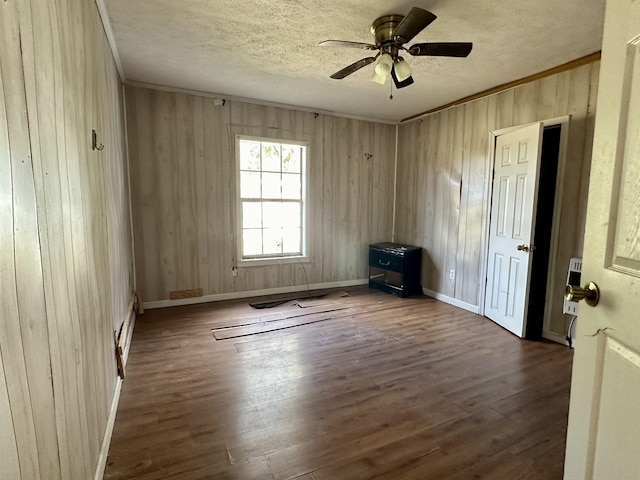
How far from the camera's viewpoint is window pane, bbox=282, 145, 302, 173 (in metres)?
4.61

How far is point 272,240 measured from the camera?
4.65 metres

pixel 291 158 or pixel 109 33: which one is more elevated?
pixel 109 33

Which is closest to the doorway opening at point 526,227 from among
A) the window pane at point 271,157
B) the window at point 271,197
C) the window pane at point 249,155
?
the window at point 271,197

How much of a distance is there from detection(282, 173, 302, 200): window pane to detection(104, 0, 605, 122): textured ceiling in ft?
3.76

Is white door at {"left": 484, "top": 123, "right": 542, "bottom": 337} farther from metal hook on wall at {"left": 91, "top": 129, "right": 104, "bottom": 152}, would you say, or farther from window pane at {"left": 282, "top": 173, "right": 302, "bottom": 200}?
metal hook on wall at {"left": 91, "top": 129, "right": 104, "bottom": 152}

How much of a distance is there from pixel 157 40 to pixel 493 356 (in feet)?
12.8

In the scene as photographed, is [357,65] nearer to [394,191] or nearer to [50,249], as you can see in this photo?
[50,249]

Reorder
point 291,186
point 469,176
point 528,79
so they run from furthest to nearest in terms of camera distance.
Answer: point 291,186 → point 469,176 → point 528,79

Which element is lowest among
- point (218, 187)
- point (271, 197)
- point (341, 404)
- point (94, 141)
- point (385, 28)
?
point (341, 404)

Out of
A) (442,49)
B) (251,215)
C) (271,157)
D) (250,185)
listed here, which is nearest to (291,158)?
(271,157)

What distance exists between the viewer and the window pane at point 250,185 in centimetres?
436

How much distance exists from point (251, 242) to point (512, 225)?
10.4 feet

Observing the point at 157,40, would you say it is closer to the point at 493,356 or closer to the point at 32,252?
the point at 32,252

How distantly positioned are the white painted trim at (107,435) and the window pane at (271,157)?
307 cm
